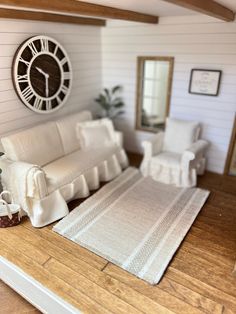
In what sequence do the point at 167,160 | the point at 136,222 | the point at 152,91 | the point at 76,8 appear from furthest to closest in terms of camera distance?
the point at 152,91 → the point at 167,160 → the point at 136,222 → the point at 76,8

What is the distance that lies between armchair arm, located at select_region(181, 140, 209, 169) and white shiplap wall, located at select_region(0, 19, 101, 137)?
6.04 feet

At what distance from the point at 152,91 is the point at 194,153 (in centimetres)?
159

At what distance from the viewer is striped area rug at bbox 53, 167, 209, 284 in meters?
2.33

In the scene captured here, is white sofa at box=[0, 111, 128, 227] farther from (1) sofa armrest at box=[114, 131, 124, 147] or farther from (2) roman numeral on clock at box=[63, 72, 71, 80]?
(2) roman numeral on clock at box=[63, 72, 71, 80]

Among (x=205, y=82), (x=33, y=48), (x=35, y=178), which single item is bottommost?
(x=35, y=178)

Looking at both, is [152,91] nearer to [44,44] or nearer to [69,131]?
[69,131]

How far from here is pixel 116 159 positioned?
3703 mm

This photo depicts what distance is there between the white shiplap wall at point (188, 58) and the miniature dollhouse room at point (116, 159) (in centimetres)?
1

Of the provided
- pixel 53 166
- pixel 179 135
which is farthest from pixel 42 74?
pixel 179 135

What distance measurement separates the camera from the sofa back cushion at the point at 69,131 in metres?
3.52

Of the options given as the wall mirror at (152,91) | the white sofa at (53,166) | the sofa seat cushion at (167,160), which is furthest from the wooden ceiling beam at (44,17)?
the sofa seat cushion at (167,160)

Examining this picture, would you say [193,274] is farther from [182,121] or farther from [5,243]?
[182,121]

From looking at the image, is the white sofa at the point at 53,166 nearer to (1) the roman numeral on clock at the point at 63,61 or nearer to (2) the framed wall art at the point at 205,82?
(1) the roman numeral on clock at the point at 63,61

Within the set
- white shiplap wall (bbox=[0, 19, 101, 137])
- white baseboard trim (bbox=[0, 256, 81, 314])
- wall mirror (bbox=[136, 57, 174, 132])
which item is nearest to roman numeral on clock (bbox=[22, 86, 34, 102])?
white shiplap wall (bbox=[0, 19, 101, 137])
